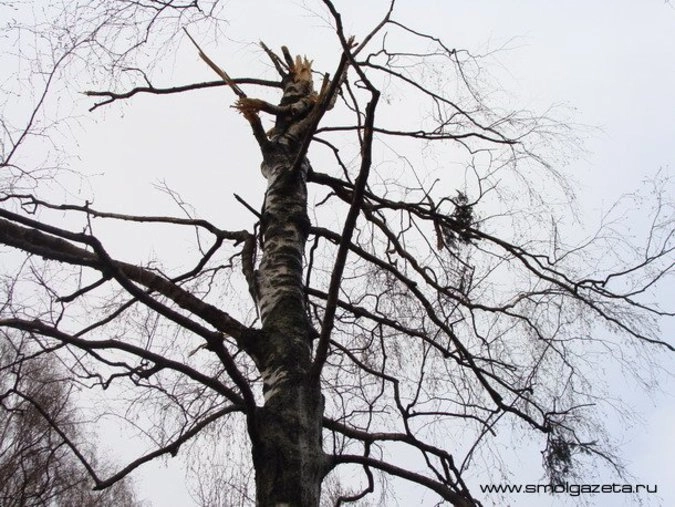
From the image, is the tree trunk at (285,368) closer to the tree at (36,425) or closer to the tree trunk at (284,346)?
the tree trunk at (284,346)

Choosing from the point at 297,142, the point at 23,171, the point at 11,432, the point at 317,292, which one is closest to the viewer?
the point at 23,171

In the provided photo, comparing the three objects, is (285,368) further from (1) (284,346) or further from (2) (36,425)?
(2) (36,425)

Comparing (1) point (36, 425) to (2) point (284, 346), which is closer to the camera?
(2) point (284, 346)

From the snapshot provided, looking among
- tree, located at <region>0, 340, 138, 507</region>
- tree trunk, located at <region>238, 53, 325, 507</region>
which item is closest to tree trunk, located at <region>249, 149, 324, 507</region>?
tree trunk, located at <region>238, 53, 325, 507</region>

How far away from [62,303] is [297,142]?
1731 millimetres

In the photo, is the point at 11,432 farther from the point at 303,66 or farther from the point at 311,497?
the point at 311,497

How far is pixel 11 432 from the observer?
8859 millimetres

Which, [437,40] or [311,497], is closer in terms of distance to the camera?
[311,497]

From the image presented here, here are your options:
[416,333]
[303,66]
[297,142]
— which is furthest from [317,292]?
[303,66]

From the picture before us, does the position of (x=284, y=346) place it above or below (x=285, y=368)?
above

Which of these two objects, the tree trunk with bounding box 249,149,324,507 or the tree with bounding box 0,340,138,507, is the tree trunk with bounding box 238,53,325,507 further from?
the tree with bounding box 0,340,138,507

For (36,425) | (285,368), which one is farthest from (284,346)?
(36,425)

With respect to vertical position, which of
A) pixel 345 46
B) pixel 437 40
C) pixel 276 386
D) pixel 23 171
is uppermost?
pixel 437 40

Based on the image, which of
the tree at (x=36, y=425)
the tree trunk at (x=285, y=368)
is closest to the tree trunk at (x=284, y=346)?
the tree trunk at (x=285, y=368)
